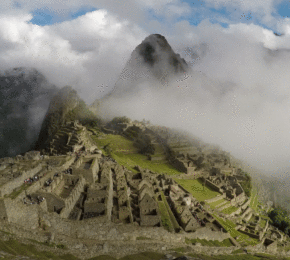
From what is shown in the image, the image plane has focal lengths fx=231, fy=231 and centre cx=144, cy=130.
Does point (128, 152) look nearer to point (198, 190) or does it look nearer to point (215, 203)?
point (198, 190)

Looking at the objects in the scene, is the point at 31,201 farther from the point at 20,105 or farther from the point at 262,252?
the point at 20,105

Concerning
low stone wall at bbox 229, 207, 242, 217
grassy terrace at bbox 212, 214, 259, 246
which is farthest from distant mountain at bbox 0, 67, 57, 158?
low stone wall at bbox 229, 207, 242, 217

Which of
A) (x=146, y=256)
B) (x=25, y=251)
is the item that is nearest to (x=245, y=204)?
(x=146, y=256)

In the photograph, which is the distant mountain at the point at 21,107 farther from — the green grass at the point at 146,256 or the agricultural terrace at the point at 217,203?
the green grass at the point at 146,256

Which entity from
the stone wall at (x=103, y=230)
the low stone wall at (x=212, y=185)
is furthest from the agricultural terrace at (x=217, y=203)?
the stone wall at (x=103, y=230)

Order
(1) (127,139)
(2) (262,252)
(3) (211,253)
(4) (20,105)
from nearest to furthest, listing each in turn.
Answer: (3) (211,253), (2) (262,252), (4) (20,105), (1) (127,139)

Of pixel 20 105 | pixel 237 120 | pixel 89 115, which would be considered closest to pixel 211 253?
pixel 20 105
